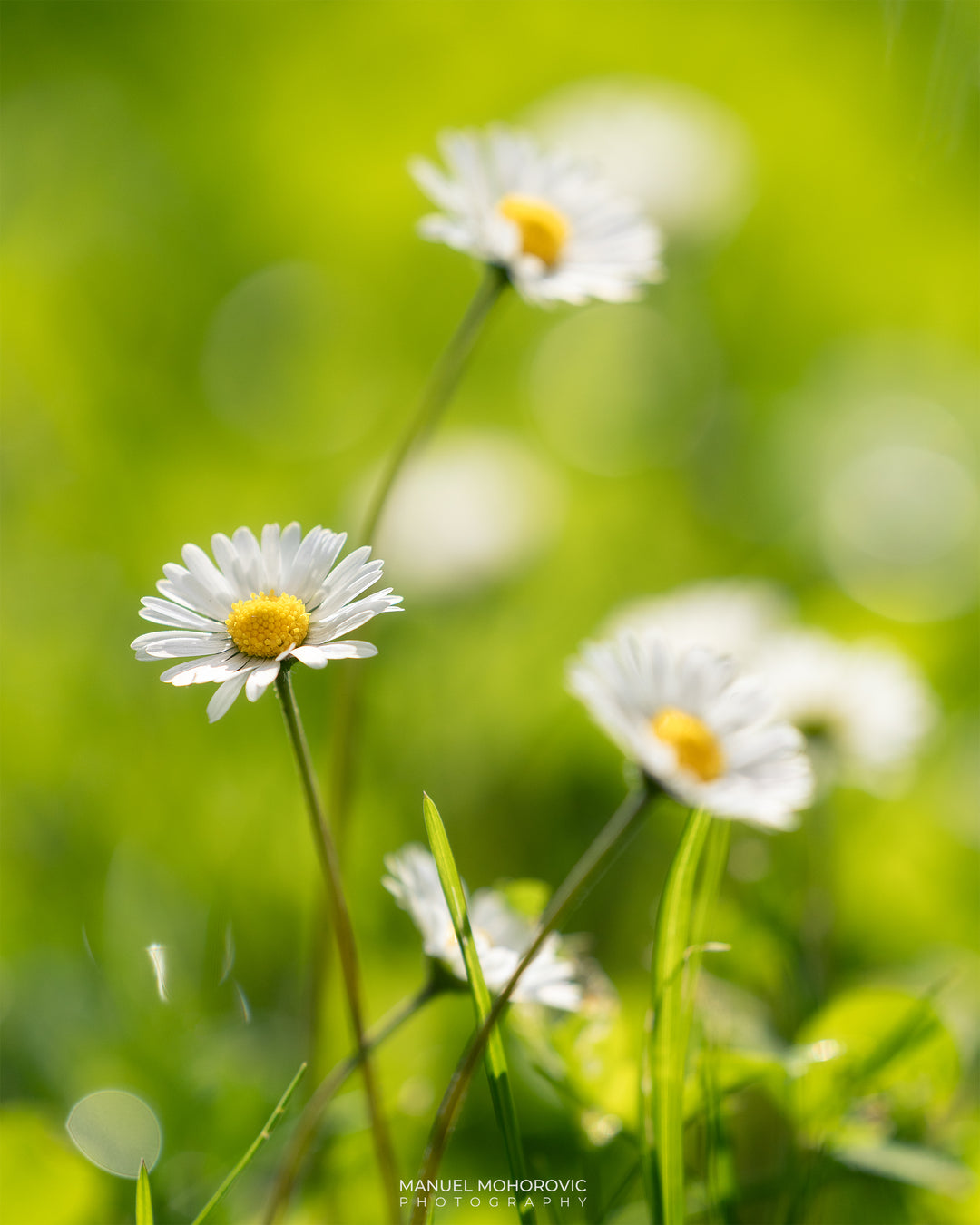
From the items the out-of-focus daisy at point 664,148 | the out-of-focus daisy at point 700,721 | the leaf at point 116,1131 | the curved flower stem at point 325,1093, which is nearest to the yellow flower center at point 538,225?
the out-of-focus daisy at point 700,721

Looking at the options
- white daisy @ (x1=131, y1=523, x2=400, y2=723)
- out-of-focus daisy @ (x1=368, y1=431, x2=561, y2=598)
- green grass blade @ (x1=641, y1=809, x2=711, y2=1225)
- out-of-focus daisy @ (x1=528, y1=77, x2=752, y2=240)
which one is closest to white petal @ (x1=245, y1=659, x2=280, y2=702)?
white daisy @ (x1=131, y1=523, x2=400, y2=723)

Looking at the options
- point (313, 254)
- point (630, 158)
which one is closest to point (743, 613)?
point (630, 158)

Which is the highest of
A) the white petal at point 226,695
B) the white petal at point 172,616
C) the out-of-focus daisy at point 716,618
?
the out-of-focus daisy at point 716,618

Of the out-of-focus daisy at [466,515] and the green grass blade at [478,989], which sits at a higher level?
the out-of-focus daisy at [466,515]

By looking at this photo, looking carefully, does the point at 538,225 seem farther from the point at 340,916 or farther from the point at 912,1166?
the point at 912,1166

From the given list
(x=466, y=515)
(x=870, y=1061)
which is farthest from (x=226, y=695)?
(x=466, y=515)

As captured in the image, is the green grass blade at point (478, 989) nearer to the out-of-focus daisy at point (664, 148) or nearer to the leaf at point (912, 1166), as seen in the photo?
the leaf at point (912, 1166)

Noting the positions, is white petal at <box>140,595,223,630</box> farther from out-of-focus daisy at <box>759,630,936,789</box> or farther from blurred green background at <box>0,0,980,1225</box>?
out-of-focus daisy at <box>759,630,936,789</box>

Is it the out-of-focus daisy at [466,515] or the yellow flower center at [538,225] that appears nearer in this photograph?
the yellow flower center at [538,225]
